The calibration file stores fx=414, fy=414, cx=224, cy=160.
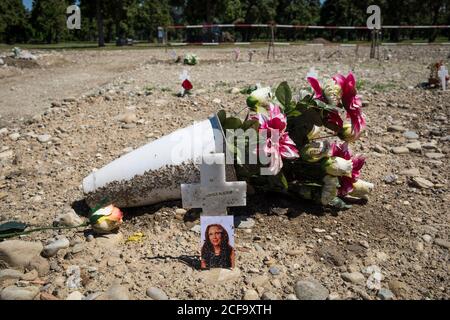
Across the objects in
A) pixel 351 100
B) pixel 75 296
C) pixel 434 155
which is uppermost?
pixel 351 100

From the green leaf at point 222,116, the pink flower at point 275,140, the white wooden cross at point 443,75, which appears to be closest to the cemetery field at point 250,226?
the pink flower at point 275,140

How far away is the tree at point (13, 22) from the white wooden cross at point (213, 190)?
56.6m

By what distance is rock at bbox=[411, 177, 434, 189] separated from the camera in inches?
142

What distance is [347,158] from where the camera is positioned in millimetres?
3084

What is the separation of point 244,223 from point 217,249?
512 mm

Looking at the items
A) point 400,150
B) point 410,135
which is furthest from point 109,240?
point 410,135

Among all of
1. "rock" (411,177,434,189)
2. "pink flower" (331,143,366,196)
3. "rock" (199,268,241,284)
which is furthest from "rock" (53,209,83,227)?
"rock" (411,177,434,189)

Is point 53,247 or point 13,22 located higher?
point 13,22

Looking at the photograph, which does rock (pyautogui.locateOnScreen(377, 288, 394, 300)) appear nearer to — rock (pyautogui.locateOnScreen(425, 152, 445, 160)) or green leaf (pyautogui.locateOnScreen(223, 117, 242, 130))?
green leaf (pyautogui.locateOnScreen(223, 117, 242, 130))

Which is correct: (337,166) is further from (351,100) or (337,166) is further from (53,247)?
(53,247)

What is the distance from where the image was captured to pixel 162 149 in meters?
3.11

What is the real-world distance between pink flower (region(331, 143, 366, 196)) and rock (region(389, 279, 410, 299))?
86 cm
